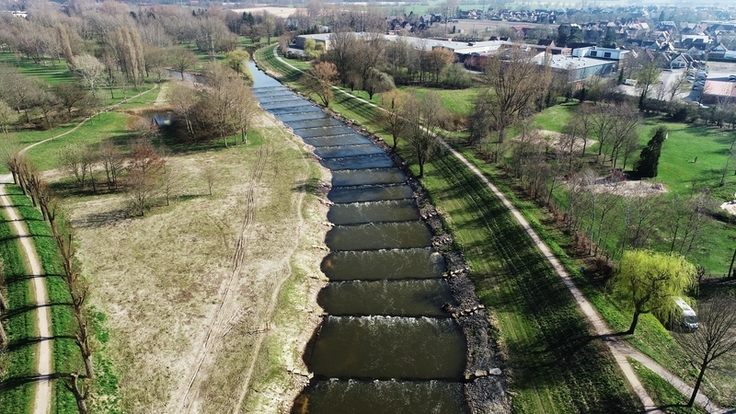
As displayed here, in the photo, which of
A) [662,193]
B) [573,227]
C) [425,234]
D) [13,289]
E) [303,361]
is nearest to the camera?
[303,361]

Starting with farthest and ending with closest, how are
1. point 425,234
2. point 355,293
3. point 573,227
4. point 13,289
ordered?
1. point 425,234
2. point 573,227
3. point 355,293
4. point 13,289

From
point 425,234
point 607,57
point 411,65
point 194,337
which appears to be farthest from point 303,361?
point 607,57

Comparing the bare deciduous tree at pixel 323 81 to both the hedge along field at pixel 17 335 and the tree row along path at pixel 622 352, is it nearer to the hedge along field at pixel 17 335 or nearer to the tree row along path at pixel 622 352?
the tree row along path at pixel 622 352

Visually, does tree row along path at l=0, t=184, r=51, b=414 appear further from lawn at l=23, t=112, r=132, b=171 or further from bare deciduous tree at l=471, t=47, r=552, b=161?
bare deciduous tree at l=471, t=47, r=552, b=161

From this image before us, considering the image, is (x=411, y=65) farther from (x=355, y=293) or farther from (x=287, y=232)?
(x=355, y=293)

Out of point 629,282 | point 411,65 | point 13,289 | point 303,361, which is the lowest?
point 303,361

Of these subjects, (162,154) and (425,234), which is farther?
(162,154)

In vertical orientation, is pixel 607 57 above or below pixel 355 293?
above
